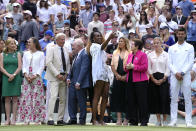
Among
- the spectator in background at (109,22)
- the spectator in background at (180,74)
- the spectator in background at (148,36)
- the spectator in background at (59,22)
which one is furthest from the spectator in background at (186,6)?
the spectator in background at (180,74)

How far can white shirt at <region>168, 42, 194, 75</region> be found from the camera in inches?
691

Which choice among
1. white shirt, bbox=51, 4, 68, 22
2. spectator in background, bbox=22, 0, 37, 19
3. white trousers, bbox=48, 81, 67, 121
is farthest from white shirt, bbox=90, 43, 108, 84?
spectator in background, bbox=22, 0, 37, 19

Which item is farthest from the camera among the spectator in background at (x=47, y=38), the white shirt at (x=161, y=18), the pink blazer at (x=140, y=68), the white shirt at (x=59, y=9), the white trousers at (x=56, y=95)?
the white shirt at (x=59, y=9)

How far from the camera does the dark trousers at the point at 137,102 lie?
1747cm

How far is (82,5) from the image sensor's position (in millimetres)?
28234

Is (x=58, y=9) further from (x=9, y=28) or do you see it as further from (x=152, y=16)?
(x=152, y=16)

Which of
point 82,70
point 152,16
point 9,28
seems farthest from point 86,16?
point 82,70

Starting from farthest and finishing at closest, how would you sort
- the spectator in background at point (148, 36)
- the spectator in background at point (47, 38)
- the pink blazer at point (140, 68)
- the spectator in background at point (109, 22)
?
1. the spectator in background at point (109, 22)
2. the spectator in background at point (47, 38)
3. the spectator in background at point (148, 36)
4. the pink blazer at point (140, 68)

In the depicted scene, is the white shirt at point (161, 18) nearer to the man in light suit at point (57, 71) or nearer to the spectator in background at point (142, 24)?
the spectator in background at point (142, 24)

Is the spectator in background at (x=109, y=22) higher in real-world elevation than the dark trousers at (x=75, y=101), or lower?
higher

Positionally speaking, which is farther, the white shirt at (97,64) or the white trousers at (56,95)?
the white trousers at (56,95)

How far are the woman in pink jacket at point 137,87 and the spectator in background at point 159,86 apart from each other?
0.42 meters

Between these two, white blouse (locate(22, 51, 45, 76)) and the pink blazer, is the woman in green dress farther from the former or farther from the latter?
the pink blazer

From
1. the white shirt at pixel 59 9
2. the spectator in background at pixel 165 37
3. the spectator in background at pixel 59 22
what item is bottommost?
the spectator in background at pixel 165 37
